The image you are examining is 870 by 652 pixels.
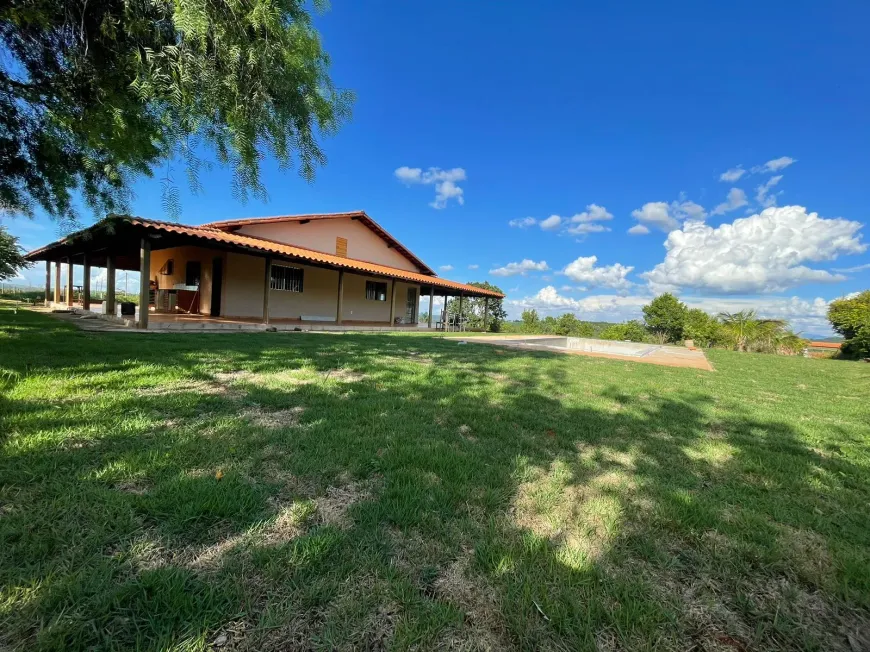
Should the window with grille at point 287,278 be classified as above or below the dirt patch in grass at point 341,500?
above

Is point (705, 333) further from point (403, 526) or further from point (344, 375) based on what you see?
point (403, 526)

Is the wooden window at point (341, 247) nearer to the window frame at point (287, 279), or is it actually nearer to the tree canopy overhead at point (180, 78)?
the window frame at point (287, 279)

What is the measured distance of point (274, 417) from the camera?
10.4 ft

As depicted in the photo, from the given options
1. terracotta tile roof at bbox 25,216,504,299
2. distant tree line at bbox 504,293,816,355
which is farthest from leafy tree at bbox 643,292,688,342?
terracotta tile roof at bbox 25,216,504,299

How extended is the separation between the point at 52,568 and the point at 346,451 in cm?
142

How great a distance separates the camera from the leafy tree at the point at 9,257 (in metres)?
22.2

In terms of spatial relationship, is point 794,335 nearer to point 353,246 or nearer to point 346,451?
point 353,246

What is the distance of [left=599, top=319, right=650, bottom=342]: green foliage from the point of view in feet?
118

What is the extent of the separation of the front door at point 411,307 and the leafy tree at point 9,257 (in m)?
22.1

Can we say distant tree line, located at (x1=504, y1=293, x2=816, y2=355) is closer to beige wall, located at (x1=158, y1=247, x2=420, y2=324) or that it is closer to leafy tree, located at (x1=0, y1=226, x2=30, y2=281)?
beige wall, located at (x1=158, y1=247, x2=420, y2=324)

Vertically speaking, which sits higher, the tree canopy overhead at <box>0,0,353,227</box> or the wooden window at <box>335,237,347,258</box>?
the wooden window at <box>335,237,347,258</box>

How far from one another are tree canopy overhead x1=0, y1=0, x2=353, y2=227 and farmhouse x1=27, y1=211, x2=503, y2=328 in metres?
5.79

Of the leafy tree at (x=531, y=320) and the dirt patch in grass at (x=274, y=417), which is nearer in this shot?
the dirt patch in grass at (x=274, y=417)

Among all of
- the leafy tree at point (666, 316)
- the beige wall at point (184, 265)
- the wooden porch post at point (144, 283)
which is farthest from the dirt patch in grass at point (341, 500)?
the leafy tree at point (666, 316)
